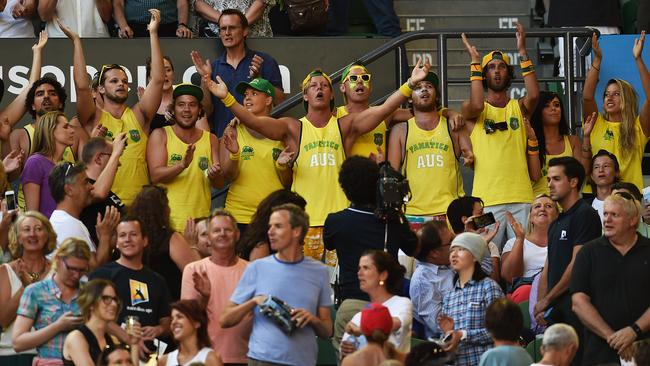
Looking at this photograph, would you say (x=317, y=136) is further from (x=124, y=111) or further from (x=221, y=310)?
(x=221, y=310)

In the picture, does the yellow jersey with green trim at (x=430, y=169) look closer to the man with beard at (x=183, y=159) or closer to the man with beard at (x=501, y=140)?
the man with beard at (x=501, y=140)

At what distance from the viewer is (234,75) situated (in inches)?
574

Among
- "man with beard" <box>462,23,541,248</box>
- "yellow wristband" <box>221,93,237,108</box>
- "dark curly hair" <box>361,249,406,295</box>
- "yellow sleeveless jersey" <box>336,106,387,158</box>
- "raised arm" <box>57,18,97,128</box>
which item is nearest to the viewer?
"dark curly hair" <box>361,249,406,295</box>

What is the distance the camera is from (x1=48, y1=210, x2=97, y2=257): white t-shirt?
Result: 11320 mm

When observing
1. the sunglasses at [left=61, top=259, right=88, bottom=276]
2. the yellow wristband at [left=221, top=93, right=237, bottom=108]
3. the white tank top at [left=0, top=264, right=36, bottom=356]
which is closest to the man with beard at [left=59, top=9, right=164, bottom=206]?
the yellow wristband at [left=221, top=93, right=237, bottom=108]

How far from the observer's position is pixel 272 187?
43.6 feet

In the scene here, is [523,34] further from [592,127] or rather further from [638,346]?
[638,346]

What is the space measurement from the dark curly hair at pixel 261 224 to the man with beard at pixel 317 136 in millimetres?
1453

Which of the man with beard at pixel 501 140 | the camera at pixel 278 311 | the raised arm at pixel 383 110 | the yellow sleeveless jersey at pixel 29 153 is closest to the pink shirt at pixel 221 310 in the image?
the camera at pixel 278 311

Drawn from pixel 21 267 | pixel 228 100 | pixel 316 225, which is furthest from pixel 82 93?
pixel 21 267

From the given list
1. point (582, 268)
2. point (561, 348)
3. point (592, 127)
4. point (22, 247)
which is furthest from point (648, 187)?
point (22, 247)

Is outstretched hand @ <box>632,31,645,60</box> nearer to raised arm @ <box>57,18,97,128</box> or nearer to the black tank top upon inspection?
raised arm @ <box>57,18,97,128</box>

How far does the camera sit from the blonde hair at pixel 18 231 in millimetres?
10820

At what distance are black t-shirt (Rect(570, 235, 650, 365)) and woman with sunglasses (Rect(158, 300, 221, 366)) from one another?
8.18ft
